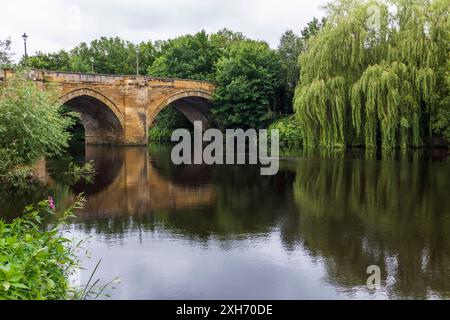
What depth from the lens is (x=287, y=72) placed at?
4156 cm

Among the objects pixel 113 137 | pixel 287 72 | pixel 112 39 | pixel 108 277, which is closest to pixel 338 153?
pixel 287 72

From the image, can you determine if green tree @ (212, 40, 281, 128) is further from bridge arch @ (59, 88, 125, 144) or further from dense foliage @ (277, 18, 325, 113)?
bridge arch @ (59, 88, 125, 144)

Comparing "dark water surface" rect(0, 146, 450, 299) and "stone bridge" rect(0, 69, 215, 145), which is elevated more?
"stone bridge" rect(0, 69, 215, 145)

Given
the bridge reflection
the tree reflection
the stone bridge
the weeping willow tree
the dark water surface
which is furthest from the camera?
the stone bridge

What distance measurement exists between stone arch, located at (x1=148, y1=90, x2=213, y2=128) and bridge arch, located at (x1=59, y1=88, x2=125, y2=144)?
262 cm

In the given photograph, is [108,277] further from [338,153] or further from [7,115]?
[338,153]

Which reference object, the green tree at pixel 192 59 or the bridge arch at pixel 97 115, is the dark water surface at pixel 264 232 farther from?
the green tree at pixel 192 59

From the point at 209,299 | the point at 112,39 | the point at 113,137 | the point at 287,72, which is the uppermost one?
the point at 112,39

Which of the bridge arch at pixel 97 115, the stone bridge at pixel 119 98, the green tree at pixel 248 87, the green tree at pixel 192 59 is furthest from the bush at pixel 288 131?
the bridge arch at pixel 97 115

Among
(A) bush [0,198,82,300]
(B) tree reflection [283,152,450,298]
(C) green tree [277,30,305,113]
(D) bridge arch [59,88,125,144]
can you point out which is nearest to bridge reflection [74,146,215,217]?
(B) tree reflection [283,152,450,298]

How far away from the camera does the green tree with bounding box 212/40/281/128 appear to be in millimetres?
40438
